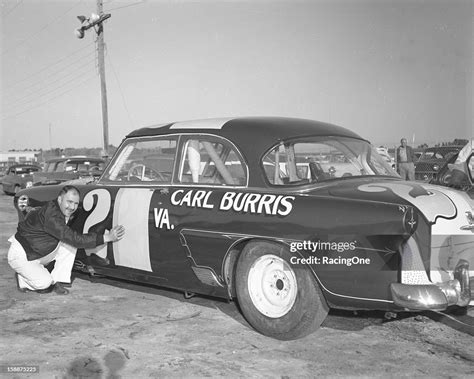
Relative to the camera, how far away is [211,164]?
4645 mm

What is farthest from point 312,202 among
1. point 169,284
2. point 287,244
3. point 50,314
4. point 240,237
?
point 50,314

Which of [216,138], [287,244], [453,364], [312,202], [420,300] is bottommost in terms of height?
[453,364]

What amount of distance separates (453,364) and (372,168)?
5.72 ft

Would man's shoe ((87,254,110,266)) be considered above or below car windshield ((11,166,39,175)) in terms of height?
below

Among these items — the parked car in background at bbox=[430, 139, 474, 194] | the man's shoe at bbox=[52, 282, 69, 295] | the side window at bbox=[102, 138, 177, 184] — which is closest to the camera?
the parked car in background at bbox=[430, 139, 474, 194]

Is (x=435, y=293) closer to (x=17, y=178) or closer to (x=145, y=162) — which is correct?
(x=145, y=162)

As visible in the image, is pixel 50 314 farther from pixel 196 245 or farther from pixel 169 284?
pixel 196 245

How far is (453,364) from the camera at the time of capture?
11.5ft

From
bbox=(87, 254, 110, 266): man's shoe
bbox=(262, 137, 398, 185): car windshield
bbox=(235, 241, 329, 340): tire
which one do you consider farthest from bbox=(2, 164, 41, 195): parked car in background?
bbox=(235, 241, 329, 340): tire

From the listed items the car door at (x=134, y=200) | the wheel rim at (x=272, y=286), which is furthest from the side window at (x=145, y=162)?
the wheel rim at (x=272, y=286)

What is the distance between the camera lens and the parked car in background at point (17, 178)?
20.5 m

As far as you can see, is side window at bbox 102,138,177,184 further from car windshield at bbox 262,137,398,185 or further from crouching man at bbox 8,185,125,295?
car windshield at bbox 262,137,398,185

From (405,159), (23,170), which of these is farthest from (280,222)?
(23,170)

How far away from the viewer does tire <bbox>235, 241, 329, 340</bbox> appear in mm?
3834
